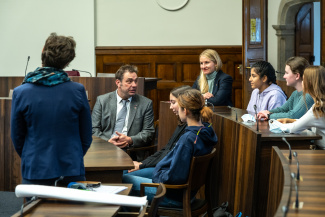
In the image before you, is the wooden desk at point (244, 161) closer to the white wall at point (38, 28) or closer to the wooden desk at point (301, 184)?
the wooden desk at point (301, 184)

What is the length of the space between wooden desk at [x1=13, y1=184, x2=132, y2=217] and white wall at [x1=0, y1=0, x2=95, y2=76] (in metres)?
8.27

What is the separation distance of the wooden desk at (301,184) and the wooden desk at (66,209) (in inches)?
25.2

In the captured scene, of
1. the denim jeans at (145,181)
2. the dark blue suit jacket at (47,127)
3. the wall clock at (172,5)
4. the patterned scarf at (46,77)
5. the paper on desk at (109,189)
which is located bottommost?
the denim jeans at (145,181)

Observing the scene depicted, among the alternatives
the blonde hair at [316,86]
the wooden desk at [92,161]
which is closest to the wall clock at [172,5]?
the wooden desk at [92,161]

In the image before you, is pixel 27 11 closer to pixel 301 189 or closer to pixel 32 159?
pixel 32 159

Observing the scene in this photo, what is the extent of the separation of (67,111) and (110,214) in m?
0.77

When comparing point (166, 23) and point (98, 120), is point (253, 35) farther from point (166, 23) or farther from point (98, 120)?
point (98, 120)

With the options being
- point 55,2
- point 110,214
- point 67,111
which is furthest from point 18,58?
point 110,214

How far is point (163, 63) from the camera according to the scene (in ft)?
34.1

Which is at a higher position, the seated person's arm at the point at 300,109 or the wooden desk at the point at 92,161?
the seated person's arm at the point at 300,109

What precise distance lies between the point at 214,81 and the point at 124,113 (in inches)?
40.6

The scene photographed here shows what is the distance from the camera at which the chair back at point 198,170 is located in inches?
130

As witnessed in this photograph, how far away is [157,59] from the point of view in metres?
10.4

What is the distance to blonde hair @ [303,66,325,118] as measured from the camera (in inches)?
131
